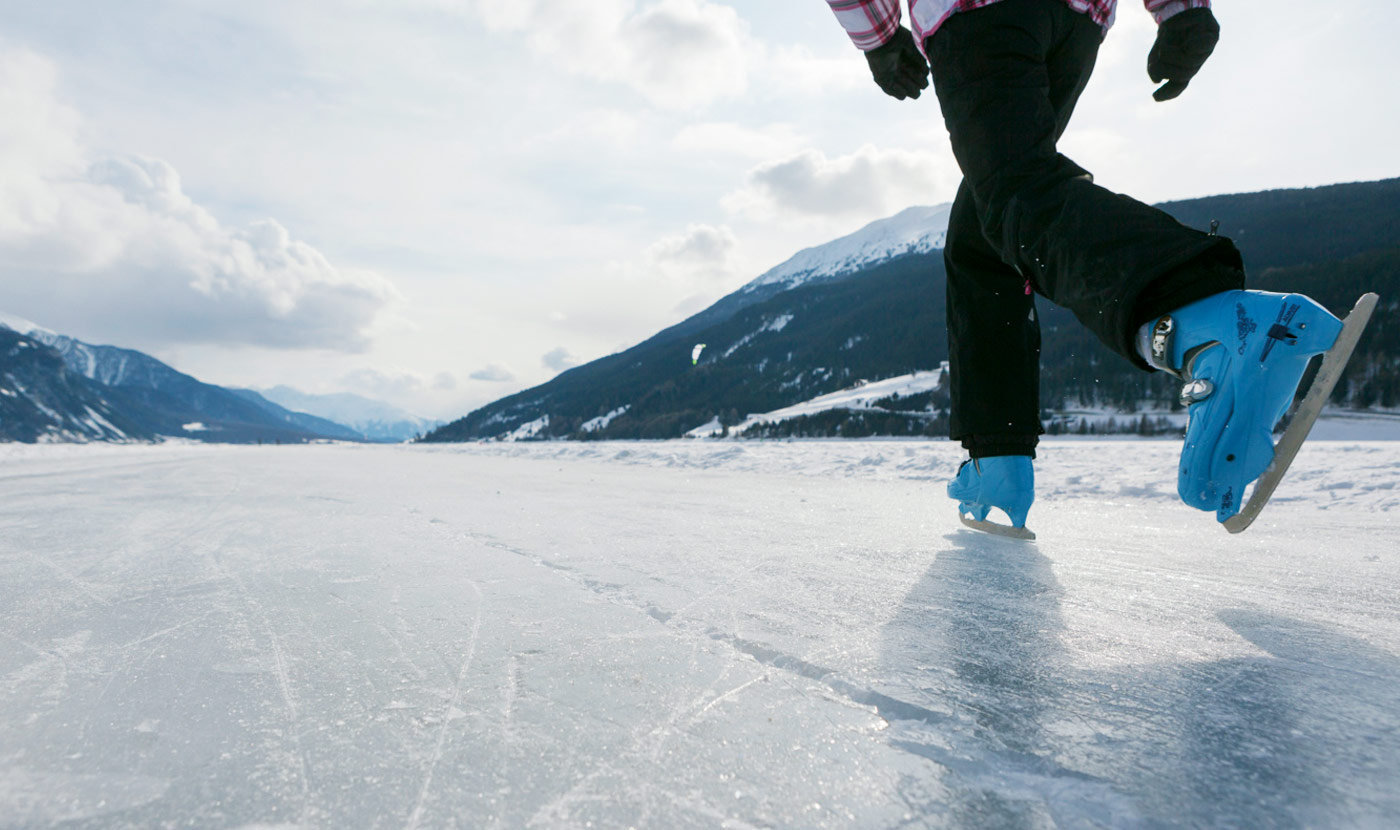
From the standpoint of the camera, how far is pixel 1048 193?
1.00 meters

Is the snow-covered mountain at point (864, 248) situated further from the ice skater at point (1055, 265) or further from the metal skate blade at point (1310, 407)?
the metal skate blade at point (1310, 407)

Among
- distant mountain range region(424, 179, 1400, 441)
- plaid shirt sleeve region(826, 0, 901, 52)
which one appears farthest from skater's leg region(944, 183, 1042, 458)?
distant mountain range region(424, 179, 1400, 441)

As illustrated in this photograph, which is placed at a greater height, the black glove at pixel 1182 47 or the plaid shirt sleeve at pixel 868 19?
the plaid shirt sleeve at pixel 868 19

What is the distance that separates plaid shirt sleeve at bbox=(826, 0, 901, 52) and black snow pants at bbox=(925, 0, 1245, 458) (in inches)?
10.4

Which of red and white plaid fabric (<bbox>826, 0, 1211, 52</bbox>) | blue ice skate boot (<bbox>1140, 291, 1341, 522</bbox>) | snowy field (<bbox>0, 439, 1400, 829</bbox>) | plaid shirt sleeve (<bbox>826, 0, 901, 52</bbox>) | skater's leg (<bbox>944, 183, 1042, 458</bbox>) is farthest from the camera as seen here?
skater's leg (<bbox>944, 183, 1042, 458</bbox>)

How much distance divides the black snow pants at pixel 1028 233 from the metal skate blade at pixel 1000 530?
0.62ft

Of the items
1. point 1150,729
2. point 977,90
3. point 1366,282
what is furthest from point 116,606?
point 1366,282

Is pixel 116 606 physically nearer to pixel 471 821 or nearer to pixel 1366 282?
pixel 471 821

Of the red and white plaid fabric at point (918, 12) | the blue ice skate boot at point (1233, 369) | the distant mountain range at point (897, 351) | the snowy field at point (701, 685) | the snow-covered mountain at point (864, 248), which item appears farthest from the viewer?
the snow-covered mountain at point (864, 248)

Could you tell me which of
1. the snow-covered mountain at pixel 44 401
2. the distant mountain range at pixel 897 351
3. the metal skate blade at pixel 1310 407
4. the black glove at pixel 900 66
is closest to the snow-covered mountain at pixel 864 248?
the distant mountain range at pixel 897 351

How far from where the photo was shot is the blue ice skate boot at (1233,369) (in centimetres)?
82

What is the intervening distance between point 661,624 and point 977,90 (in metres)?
0.96

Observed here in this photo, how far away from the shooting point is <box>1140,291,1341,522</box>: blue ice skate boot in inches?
32.3

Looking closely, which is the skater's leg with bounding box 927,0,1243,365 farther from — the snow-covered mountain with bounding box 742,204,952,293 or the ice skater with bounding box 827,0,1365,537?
the snow-covered mountain with bounding box 742,204,952,293
